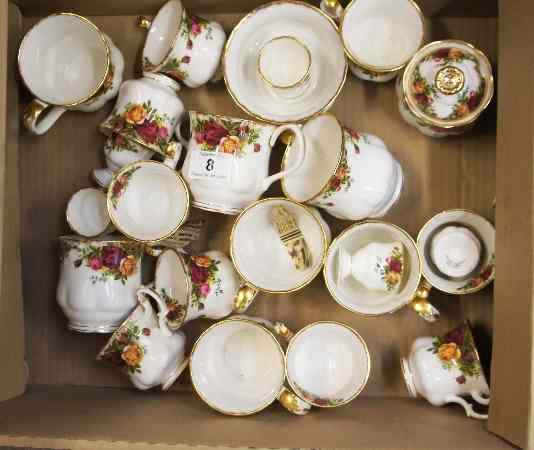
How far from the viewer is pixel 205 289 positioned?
1083 mm

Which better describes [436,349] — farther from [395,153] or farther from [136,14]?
[136,14]

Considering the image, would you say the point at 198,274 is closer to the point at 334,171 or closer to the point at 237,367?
the point at 237,367

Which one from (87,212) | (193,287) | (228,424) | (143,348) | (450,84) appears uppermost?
(450,84)

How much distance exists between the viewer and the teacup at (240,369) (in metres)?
1.05

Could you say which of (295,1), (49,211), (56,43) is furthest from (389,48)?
→ (49,211)

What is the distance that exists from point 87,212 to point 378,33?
63 cm

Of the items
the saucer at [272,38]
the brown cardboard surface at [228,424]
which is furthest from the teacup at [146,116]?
the brown cardboard surface at [228,424]

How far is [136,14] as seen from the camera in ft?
3.91

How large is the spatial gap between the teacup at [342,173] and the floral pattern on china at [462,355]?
0.25 meters

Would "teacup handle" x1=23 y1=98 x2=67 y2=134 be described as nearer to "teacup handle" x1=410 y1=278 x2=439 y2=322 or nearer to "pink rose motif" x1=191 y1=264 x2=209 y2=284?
"pink rose motif" x1=191 y1=264 x2=209 y2=284

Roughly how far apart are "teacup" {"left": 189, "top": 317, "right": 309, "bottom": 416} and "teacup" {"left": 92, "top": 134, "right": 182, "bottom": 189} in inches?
11.9

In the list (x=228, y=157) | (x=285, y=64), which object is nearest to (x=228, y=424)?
(x=228, y=157)

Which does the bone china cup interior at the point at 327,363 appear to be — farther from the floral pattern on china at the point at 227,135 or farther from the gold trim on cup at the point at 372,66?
the gold trim on cup at the point at 372,66

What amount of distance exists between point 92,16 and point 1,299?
0.56 metres
